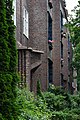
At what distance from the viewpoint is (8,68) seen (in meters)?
8.26

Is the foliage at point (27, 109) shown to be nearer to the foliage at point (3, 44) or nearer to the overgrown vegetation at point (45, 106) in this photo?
the overgrown vegetation at point (45, 106)

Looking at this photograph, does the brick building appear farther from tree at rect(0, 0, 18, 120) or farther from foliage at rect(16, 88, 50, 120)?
tree at rect(0, 0, 18, 120)

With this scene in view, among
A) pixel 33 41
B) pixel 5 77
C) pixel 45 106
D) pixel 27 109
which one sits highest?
pixel 33 41

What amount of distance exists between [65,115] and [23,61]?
3.30m

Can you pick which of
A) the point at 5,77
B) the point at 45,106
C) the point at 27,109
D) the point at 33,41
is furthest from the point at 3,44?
the point at 33,41

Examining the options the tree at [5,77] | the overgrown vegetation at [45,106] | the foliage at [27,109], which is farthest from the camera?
the overgrown vegetation at [45,106]

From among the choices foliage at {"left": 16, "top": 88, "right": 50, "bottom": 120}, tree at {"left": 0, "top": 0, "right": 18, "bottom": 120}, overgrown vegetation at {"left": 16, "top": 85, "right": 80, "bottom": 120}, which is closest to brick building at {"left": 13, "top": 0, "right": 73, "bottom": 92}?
overgrown vegetation at {"left": 16, "top": 85, "right": 80, "bottom": 120}

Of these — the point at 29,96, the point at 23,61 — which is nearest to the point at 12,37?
the point at 29,96

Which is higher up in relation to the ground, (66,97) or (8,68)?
(8,68)

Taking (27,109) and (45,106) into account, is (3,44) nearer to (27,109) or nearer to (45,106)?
(27,109)

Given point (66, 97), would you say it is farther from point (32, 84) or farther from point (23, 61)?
Answer: point (23, 61)

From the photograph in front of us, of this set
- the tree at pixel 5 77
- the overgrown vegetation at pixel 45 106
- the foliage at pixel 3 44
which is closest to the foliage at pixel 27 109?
the overgrown vegetation at pixel 45 106

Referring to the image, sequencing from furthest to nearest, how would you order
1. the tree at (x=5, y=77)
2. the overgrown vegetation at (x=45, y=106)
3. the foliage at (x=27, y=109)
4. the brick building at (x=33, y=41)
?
the brick building at (x=33, y=41), the overgrown vegetation at (x=45, y=106), the foliage at (x=27, y=109), the tree at (x=5, y=77)

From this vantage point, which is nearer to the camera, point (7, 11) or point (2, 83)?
point (2, 83)
